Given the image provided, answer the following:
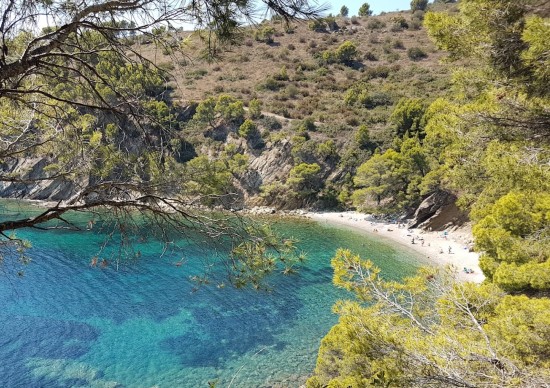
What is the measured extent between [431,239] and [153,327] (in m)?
→ 20.9

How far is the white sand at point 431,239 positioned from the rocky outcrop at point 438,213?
0.93 meters

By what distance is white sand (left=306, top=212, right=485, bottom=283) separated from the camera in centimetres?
2096

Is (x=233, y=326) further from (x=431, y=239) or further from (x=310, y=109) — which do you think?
(x=310, y=109)

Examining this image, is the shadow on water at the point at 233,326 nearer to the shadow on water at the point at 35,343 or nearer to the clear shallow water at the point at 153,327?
the clear shallow water at the point at 153,327

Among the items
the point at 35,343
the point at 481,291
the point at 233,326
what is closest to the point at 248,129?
the point at 233,326

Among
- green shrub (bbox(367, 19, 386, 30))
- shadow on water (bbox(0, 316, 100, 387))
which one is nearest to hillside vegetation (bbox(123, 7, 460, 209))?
green shrub (bbox(367, 19, 386, 30))

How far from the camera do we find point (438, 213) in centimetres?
2852

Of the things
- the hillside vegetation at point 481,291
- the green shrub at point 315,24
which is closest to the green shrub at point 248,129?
the hillside vegetation at point 481,291

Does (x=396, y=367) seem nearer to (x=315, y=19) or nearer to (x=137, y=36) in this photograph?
(x=315, y=19)

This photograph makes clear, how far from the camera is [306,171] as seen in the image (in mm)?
37156

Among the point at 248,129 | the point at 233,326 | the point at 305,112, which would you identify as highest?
the point at 305,112

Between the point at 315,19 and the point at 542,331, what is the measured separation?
4591 millimetres

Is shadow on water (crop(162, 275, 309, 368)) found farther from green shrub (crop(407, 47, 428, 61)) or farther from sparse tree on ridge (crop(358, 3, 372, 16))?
sparse tree on ridge (crop(358, 3, 372, 16))

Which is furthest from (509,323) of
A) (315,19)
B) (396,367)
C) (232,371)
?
(232,371)
